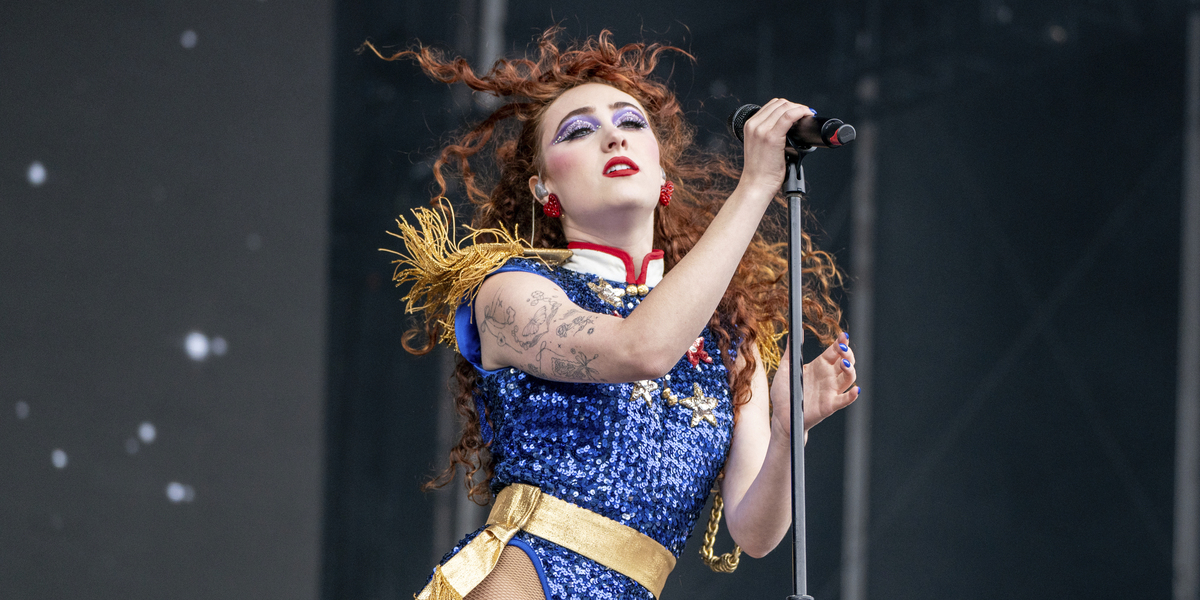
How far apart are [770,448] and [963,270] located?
235 centimetres

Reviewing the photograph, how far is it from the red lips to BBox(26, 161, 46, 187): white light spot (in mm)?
1521

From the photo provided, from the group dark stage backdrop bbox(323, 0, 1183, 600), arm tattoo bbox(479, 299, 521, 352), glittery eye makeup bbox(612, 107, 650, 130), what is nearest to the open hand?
arm tattoo bbox(479, 299, 521, 352)

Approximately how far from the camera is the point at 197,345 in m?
2.64

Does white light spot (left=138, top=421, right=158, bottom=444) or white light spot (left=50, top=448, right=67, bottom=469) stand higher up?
white light spot (left=138, top=421, right=158, bottom=444)

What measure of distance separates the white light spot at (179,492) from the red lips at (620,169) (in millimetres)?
1561

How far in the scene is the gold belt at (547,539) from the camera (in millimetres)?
1519

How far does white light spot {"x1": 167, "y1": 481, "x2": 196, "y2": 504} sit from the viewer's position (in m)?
2.60

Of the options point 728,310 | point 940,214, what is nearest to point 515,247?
point 728,310

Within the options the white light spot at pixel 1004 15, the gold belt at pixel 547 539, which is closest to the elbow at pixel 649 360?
the gold belt at pixel 547 539

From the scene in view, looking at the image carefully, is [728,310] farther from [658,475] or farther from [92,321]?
[92,321]

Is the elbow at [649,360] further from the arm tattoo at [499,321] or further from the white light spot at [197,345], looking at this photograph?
the white light spot at [197,345]

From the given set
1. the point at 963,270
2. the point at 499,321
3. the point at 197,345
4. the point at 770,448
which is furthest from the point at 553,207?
the point at 963,270

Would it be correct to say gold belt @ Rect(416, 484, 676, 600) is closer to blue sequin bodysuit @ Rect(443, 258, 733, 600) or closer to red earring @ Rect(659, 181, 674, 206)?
blue sequin bodysuit @ Rect(443, 258, 733, 600)

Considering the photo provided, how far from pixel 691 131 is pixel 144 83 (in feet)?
4.65
